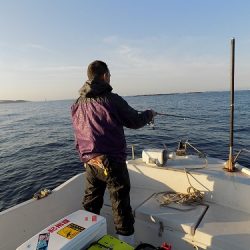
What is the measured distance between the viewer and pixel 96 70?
10.6ft

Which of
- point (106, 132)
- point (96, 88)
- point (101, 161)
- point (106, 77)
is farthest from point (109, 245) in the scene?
point (106, 77)

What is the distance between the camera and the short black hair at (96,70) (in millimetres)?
3248

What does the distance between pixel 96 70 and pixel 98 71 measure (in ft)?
0.09

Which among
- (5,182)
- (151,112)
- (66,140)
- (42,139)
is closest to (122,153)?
(151,112)

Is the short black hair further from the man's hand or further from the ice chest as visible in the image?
the ice chest

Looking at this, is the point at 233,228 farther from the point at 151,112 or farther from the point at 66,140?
the point at 66,140

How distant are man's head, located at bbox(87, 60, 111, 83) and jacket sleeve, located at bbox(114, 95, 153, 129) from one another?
342mm

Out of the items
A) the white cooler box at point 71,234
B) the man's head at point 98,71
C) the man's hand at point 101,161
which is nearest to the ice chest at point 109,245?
the white cooler box at point 71,234

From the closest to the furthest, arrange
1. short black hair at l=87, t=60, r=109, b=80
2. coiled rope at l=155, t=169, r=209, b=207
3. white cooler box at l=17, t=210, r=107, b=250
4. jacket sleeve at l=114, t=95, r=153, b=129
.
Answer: white cooler box at l=17, t=210, r=107, b=250 < jacket sleeve at l=114, t=95, r=153, b=129 < short black hair at l=87, t=60, r=109, b=80 < coiled rope at l=155, t=169, r=209, b=207

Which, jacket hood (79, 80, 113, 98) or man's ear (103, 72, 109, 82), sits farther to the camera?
man's ear (103, 72, 109, 82)

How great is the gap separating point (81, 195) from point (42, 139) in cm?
1774

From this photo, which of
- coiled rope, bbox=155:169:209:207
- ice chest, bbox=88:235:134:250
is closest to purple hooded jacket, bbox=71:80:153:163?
ice chest, bbox=88:235:134:250

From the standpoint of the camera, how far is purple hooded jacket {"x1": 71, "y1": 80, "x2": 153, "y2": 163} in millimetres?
3092

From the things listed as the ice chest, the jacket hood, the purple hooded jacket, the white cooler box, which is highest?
the jacket hood
